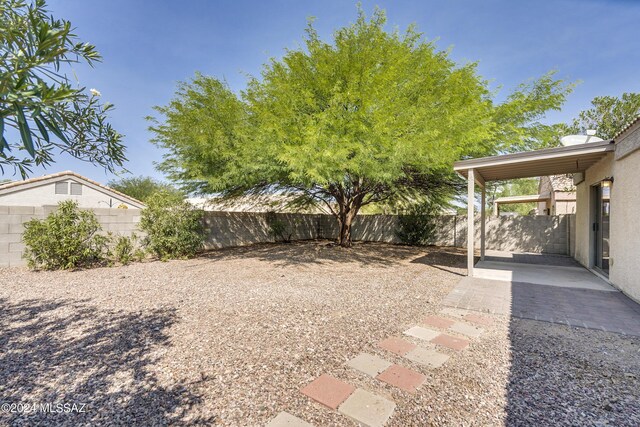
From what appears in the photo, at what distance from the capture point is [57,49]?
151 cm

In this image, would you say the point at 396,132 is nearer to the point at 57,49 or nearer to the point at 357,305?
the point at 357,305

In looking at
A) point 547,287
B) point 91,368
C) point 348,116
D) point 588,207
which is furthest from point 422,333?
point 588,207

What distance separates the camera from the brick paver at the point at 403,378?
271cm

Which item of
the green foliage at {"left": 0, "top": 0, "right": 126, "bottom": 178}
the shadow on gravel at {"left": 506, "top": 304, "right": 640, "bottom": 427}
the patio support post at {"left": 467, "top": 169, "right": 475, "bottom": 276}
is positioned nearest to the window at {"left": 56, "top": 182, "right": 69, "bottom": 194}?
the green foliage at {"left": 0, "top": 0, "right": 126, "bottom": 178}

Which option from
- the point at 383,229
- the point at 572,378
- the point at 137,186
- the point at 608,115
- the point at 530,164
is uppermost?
the point at 608,115

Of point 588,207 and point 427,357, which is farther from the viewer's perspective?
point 588,207

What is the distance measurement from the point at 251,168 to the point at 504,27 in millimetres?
8333

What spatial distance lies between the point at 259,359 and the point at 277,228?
12415mm

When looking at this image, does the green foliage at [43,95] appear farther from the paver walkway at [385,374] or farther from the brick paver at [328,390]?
the brick paver at [328,390]

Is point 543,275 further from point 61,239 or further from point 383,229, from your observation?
point 61,239

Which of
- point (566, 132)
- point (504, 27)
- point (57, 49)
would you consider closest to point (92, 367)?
point (57, 49)

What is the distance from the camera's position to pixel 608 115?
36.7 ft

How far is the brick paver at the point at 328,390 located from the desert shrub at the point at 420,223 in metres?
13.1

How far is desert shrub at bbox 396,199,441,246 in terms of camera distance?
15008 millimetres
